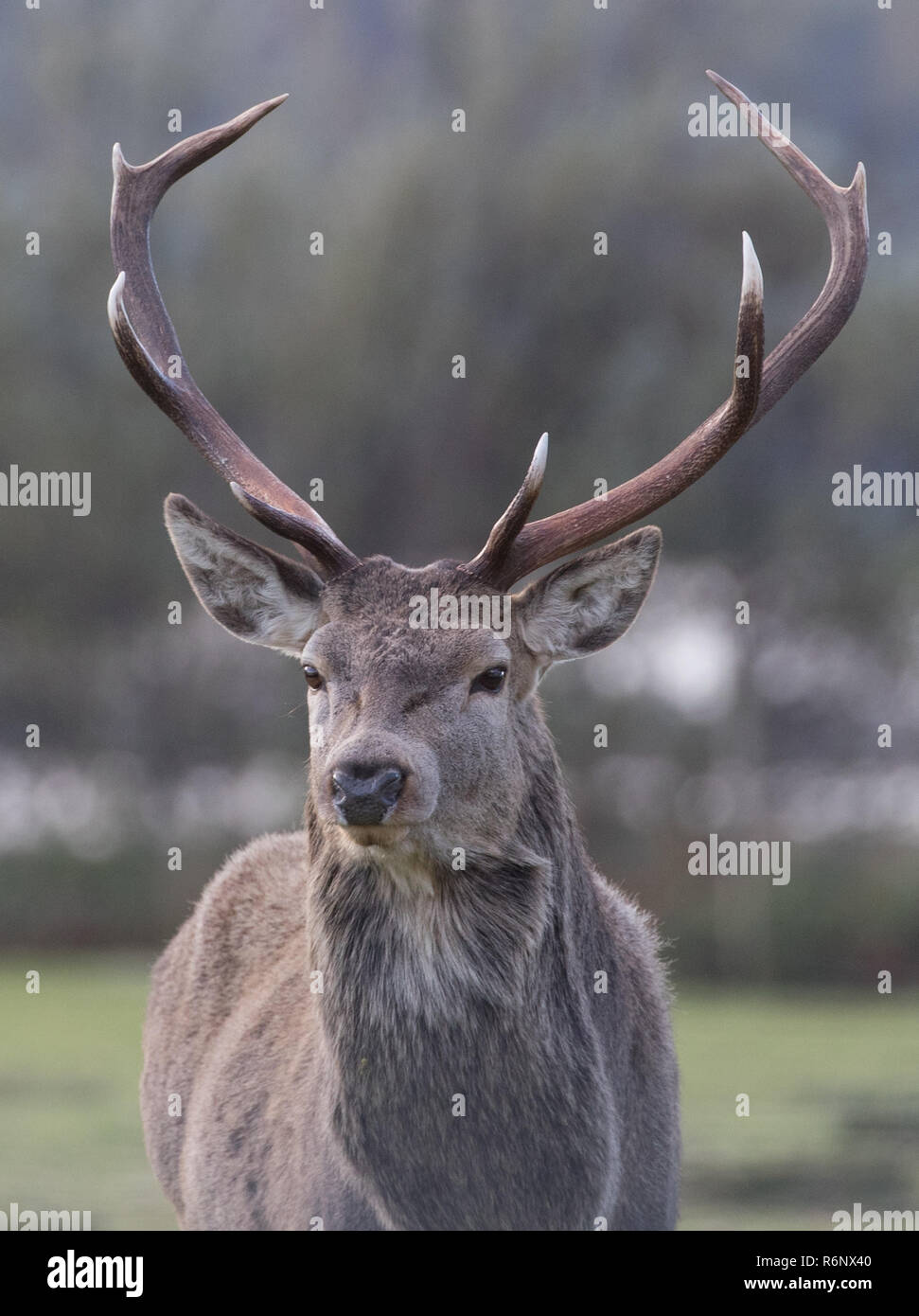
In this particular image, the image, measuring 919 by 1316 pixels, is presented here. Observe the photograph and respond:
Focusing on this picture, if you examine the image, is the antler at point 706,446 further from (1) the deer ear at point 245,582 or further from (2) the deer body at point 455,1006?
(1) the deer ear at point 245,582

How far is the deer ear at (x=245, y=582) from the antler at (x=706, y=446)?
43 cm

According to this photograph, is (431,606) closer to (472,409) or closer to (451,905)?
(451,905)

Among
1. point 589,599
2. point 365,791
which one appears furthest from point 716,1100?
point 365,791

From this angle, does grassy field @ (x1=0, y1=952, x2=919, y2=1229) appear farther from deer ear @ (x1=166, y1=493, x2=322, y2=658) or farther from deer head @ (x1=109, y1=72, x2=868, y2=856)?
deer ear @ (x1=166, y1=493, x2=322, y2=658)

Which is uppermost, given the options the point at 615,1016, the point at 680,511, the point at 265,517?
the point at 680,511

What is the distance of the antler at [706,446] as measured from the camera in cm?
407

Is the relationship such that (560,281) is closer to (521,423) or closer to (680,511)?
(521,423)

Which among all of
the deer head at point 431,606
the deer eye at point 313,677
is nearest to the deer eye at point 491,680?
the deer head at point 431,606

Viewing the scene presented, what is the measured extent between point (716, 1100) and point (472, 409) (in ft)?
31.6

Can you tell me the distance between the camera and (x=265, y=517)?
13.1 ft

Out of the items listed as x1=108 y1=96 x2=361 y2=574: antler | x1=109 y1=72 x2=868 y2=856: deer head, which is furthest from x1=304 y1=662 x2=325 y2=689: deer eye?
x1=108 y1=96 x2=361 y2=574: antler

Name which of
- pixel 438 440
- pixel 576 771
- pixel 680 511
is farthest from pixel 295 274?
pixel 576 771
